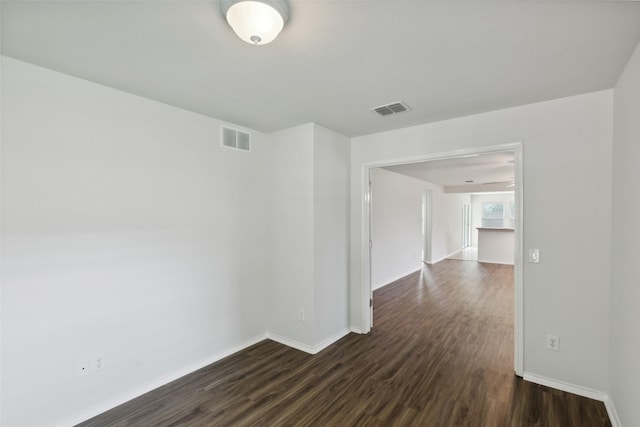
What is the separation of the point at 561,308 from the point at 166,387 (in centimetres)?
354

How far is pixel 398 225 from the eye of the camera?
648cm

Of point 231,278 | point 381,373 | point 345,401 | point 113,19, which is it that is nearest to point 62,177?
point 113,19

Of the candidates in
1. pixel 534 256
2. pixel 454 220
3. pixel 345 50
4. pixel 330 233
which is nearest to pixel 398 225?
pixel 330 233

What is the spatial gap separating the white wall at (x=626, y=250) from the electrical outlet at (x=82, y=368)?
3596 millimetres

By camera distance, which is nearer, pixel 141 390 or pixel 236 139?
pixel 141 390

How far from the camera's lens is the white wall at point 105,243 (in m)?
1.85

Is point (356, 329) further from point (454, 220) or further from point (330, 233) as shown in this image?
point (454, 220)

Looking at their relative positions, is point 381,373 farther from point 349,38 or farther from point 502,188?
point 502,188

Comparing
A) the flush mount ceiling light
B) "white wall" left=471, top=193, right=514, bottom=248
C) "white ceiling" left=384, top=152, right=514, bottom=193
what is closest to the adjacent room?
the flush mount ceiling light

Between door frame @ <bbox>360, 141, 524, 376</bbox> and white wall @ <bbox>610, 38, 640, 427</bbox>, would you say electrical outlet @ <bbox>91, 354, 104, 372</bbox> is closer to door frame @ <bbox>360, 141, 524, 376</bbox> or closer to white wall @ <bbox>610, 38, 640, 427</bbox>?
door frame @ <bbox>360, 141, 524, 376</bbox>

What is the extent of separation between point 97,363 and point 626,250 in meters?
3.86

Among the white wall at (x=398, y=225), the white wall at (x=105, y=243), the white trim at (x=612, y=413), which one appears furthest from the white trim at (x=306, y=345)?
the white trim at (x=612, y=413)

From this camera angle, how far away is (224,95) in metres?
2.39

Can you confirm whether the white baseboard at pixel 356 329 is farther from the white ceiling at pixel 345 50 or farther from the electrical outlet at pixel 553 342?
the white ceiling at pixel 345 50
